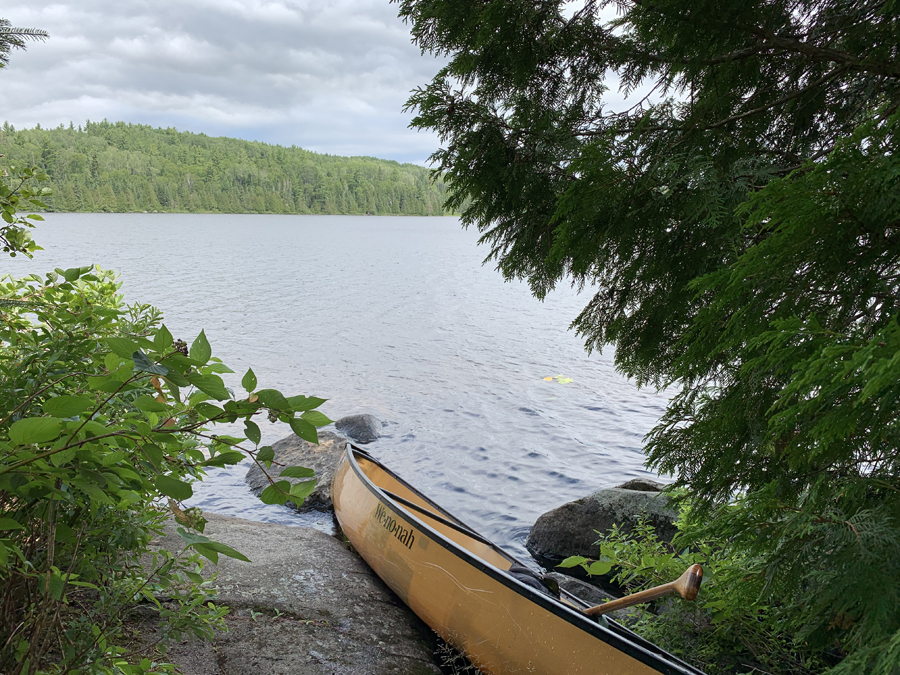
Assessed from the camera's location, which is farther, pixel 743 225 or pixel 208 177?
pixel 208 177

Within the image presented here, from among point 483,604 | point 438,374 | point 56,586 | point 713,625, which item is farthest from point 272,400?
point 438,374

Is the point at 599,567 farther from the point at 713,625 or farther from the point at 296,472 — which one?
the point at 296,472

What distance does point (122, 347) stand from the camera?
135 cm

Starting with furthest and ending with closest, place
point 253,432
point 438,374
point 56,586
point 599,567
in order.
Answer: point 438,374 → point 599,567 → point 56,586 → point 253,432

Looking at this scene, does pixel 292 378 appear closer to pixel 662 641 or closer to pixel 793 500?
pixel 662 641

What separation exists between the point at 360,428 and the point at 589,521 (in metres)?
6.06

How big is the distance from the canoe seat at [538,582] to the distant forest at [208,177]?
105m

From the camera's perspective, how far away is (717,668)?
4.16 m

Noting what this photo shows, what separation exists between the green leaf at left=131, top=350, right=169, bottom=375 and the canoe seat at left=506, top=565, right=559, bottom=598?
3.91 metres

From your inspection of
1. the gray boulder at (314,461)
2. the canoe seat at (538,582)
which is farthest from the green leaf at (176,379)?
the gray boulder at (314,461)

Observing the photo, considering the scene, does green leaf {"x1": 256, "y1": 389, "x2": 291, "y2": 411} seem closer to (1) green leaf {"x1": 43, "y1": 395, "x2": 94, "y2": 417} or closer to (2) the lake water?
(1) green leaf {"x1": 43, "y1": 395, "x2": 94, "y2": 417}

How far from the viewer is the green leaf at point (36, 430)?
1.20 meters

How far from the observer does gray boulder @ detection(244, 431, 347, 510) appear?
28.8ft

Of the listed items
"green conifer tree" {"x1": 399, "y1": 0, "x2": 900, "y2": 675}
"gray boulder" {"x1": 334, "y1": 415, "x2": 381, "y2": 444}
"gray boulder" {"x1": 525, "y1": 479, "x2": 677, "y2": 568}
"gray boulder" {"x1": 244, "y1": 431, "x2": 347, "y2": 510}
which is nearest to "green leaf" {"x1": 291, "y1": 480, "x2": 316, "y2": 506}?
"green conifer tree" {"x1": 399, "y1": 0, "x2": 900, "y2": 675}
